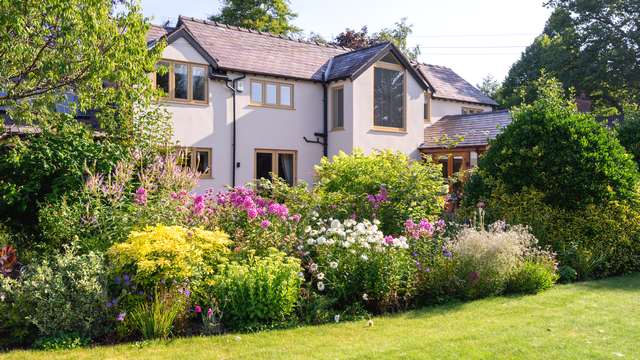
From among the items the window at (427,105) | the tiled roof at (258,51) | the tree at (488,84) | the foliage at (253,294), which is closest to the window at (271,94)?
the tiled roof at (258,51)

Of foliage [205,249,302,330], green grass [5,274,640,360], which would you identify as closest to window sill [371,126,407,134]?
green grass [5,274,640,360]

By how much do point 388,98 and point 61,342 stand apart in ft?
57.9

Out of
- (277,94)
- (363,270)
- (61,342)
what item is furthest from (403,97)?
(61,342)

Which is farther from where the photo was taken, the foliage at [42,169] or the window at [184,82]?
the window at [184,82]

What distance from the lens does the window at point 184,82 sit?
17.9 meters

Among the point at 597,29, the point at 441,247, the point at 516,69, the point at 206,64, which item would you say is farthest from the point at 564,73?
the point at 441,247

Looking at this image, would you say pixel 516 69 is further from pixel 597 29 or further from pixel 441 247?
pixel 441 247

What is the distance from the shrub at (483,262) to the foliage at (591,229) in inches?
106

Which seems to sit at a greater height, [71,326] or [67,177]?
[67,177]

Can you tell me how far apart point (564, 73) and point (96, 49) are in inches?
1428

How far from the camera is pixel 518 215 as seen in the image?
1121 cm

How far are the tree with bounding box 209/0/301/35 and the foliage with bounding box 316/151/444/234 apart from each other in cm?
2879

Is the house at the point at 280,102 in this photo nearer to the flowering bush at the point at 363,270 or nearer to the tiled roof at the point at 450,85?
the tiled roof at the point at 450,85

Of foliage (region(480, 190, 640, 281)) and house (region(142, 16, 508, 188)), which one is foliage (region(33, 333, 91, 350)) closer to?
foliage (region(480, 190, 640, 281))
